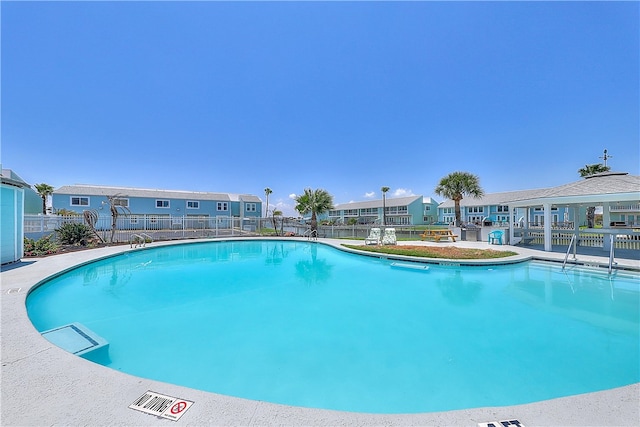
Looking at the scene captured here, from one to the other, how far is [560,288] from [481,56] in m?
12.1

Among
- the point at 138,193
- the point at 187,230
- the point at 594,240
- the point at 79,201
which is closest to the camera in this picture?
the point at 594,240

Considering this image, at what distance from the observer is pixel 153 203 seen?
27.8m

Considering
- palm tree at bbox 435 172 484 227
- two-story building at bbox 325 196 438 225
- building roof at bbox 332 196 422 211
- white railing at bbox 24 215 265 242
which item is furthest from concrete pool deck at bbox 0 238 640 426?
building roof at bbox 332 196 422 211

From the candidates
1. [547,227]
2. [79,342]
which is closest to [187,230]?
[79,342]

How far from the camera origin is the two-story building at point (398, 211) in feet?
149

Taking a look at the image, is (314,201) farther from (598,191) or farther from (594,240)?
(594,240)

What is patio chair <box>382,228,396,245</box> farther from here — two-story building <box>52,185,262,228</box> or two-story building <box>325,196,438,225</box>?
two-story building <box>325,196,438,225</box>

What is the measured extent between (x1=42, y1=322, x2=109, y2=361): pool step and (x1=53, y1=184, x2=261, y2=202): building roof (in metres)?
25.4

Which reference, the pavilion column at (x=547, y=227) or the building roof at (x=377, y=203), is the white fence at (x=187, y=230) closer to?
the pavilion column at (x=547, y=227)

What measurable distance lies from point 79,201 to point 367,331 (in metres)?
32.2

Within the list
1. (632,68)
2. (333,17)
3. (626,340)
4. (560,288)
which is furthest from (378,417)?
(632,68)

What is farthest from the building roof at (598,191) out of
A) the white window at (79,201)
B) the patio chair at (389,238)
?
the white window at (79,201)

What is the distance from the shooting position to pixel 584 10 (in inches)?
393

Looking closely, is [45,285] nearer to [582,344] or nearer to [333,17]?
[582,344]
